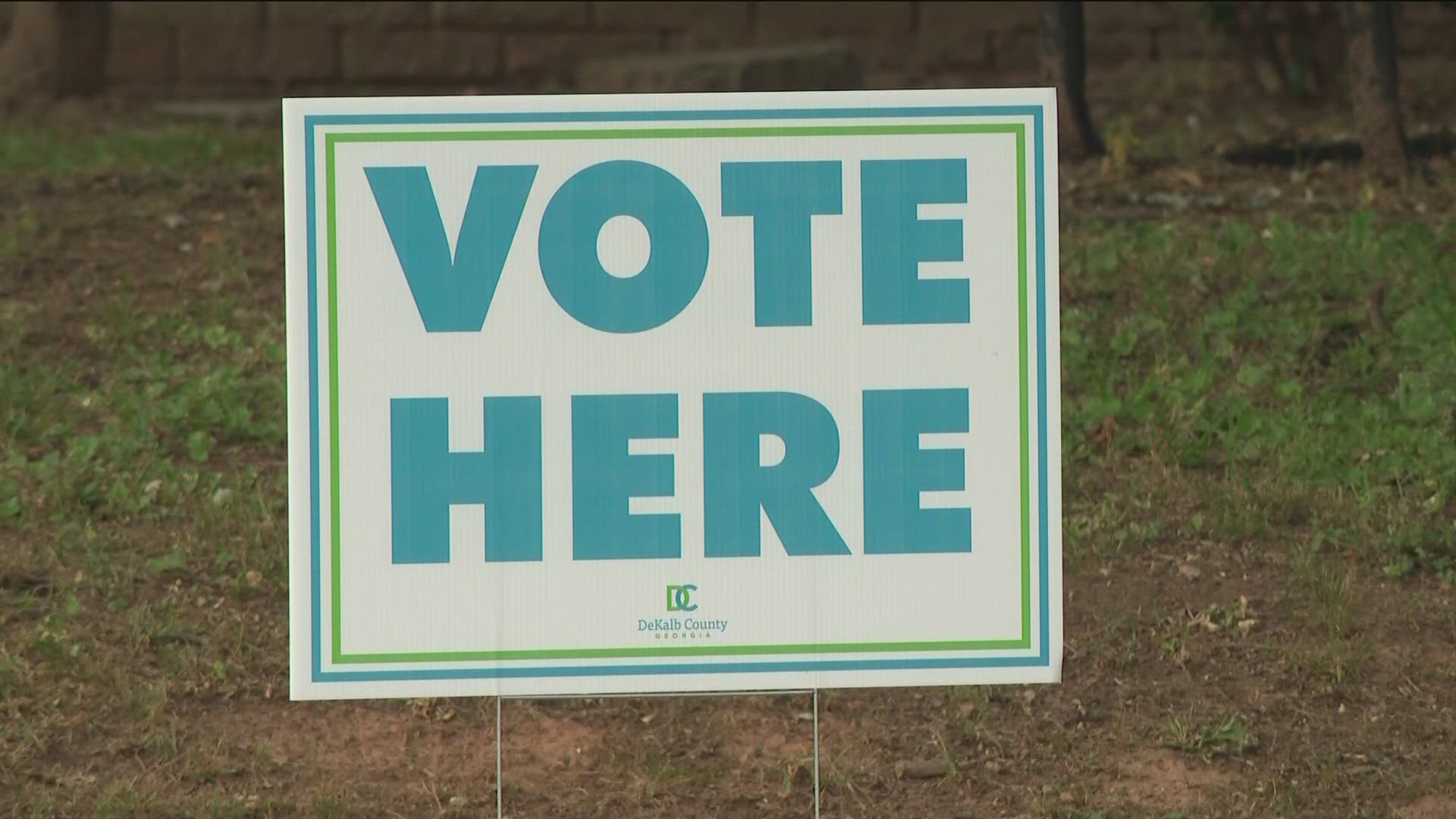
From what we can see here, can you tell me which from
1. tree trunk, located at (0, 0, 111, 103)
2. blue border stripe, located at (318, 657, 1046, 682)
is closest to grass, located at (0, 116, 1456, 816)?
blue border stripe, located at (318, 657, 1046, 682)

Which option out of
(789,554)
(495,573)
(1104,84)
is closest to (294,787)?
(495,573)

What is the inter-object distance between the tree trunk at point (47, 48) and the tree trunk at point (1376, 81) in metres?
5.94

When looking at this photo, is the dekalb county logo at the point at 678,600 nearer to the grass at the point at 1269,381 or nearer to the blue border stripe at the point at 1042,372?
the blue border stripe at the point at 1042,372

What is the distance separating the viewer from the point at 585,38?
38.5ft

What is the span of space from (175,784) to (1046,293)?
1.96 meters

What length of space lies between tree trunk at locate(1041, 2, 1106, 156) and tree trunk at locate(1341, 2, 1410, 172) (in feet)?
3.52

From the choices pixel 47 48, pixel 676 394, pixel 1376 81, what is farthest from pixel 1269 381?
pixel 47 48

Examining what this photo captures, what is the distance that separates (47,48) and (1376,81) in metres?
6.18

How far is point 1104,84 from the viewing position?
37.4 ft

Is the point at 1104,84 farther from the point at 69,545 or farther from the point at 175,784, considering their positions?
the point at 175,784

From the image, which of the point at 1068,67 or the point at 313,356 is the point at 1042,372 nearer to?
the point at 313,356

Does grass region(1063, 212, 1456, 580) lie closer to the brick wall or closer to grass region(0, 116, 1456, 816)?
grass region(0, 116, 1456, 816)

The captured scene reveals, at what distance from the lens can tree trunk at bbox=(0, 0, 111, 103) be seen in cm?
1005

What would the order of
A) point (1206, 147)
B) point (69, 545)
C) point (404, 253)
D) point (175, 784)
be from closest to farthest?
point (404, 253) → point (175, 784) → point (69, 545) → point (1206, 147)
